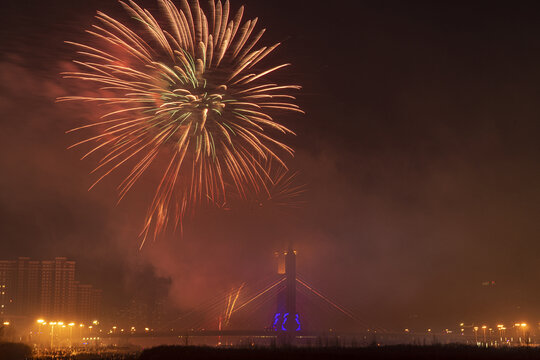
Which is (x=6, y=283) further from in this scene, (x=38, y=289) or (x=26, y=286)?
(x=38, y=289)

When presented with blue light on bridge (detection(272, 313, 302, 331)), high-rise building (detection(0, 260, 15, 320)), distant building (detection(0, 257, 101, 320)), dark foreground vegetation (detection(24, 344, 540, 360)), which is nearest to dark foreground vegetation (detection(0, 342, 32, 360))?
dark foreground vegetation (detection(24, 344, 540, 360))

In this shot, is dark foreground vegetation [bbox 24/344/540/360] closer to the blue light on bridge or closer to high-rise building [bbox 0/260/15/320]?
the blue light on bridge

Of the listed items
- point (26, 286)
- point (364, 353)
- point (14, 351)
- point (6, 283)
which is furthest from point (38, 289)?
point (364, 353)

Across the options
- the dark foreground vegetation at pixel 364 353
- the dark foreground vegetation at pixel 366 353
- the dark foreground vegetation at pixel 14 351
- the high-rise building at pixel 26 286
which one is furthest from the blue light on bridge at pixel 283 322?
the high-rise building at pixel 26 286

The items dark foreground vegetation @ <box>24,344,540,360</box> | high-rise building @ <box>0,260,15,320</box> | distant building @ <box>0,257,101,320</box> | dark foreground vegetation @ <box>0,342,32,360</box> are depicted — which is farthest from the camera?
distant building @ <box>0,257,101,320</box>

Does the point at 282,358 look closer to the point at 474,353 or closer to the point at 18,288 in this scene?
the point at 474,353
